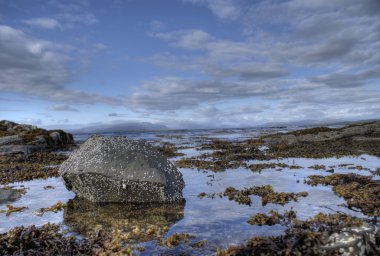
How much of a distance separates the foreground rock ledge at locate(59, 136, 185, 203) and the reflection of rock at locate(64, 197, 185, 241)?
0.31 meters

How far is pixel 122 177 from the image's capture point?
8.68m

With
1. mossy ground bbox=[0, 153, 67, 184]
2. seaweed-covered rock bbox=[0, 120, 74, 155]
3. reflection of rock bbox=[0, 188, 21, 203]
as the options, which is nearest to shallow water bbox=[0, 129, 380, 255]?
→ reflection of rock bbox=[0, 188, 21, 203]

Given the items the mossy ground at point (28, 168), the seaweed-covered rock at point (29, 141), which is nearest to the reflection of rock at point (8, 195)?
the mossy ground at point (28, 168)

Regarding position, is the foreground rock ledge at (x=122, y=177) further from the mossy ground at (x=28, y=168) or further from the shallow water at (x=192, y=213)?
the mossy ground at (x=28, y=168)

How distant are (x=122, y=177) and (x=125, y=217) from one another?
4.59 ft

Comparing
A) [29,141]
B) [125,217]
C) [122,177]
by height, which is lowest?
[125,217]

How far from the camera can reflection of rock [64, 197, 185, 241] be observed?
6.49 m

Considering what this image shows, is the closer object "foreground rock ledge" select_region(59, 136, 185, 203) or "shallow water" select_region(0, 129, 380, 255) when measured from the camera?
"shallow water" select_region(0, 129, 380, 255)

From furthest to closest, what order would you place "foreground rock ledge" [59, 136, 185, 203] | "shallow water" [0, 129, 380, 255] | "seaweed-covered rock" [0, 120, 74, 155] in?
"seaweed-covered rock" [0, 120, 74, 155] < "foreground rock ledge" [59, 136, 185, 203] < "shallow water" [0, 129, 380, 255]

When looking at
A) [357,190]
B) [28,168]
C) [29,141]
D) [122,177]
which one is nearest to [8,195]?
[122,177]

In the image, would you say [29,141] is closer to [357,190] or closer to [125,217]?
[125,217]

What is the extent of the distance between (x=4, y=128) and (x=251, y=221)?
34234 millimetres

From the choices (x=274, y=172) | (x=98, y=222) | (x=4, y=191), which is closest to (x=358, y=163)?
(x=274, y=172)

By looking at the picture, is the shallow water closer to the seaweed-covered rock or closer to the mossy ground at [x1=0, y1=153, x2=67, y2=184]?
the mossy ground at [x1=0, y1=153, x2=67, y2=184]
